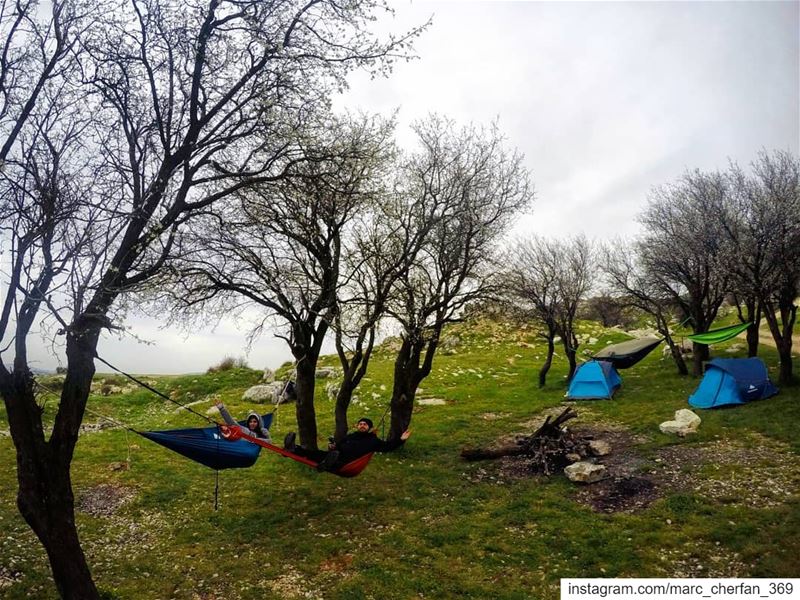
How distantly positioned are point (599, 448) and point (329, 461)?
7.73 meters

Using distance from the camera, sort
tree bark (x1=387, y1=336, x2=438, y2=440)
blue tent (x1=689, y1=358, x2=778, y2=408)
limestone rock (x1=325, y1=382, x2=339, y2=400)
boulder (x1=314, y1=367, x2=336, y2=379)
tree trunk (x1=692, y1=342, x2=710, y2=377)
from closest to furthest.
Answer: tree bark (x1=387, y1=336, x2=438, y2=440) < blue tent (x1=689, y1=358, x2=778, y2=408) < limestone rock (x1=325, y1=382, x2=339, y2=400) < tree trunk (x1=692, y1=342, x2=710, y2=377) < boulder (x1=314, y1=367, x2=336, y2=379)

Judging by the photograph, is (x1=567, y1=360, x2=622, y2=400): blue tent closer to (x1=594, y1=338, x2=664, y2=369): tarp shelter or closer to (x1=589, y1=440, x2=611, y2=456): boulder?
(x1=594, y1=338, x2=664, y2=369): tarp shelter

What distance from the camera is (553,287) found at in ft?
76.6

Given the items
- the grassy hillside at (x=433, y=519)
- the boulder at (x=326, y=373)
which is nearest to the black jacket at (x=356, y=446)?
the grassy hillside at (x=433, y=519)

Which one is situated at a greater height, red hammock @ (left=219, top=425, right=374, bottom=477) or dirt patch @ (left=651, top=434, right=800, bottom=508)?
red hammock @ (left=219, top=425, right=374, bottom=477)

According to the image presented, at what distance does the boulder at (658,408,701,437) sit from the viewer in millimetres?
13977

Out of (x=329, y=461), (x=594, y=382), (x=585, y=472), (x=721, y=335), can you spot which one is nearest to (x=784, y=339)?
(x=721, y=335)

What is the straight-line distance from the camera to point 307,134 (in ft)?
28.6

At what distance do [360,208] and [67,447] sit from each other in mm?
7964

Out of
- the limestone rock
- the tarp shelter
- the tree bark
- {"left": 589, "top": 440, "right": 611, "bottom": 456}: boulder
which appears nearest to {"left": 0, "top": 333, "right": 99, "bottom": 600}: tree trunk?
the tree bark

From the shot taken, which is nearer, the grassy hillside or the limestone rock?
the grassy hillside

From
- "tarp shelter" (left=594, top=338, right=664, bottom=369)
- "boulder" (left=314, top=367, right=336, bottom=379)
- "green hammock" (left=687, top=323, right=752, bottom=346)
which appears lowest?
"boulder" (left=314, top=367, right=336, bottom=379)

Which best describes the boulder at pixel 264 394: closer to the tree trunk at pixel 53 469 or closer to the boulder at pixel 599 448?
the boulder at pixel 599 448

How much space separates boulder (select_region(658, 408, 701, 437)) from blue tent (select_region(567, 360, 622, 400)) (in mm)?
5704
